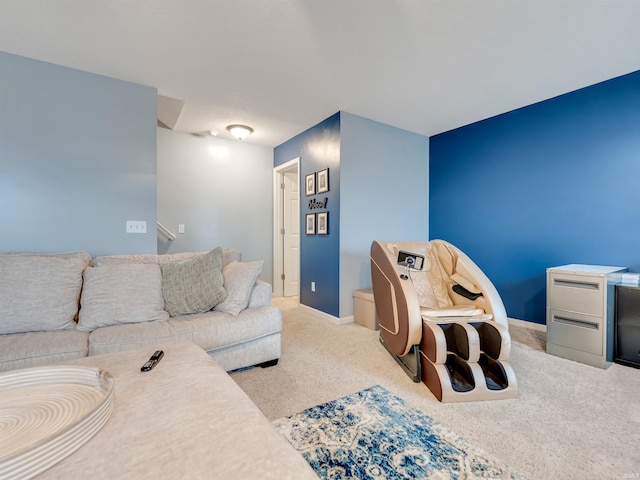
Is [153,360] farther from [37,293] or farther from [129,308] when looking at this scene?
[37,293]

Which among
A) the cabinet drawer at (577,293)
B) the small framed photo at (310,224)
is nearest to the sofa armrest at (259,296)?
the small framed photo at (310,224)

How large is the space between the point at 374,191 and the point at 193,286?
96.8 inches

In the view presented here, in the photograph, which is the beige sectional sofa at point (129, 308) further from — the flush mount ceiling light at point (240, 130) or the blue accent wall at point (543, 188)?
the blue accent wall at point (543, 188)

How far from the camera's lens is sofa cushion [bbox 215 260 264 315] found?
2.12 m

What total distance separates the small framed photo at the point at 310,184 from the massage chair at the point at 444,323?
1.58 m

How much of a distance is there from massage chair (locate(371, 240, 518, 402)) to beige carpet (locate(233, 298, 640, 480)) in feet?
0.32

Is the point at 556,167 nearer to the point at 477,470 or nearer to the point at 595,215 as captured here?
the point at 595,215

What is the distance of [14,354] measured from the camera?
Result: 57.0 inches

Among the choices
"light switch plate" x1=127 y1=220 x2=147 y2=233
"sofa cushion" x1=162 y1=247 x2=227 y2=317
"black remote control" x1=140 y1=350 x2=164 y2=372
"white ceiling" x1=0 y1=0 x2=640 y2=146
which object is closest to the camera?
"black remote control" x1=140 y1=350 x2=164 y2=372

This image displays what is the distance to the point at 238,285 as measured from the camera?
2189 millimetres

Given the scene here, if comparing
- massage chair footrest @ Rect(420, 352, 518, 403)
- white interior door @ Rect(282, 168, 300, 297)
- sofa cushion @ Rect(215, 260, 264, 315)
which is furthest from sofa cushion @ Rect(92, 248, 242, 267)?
white interior door @ Rect(282, 168, 300, 297)

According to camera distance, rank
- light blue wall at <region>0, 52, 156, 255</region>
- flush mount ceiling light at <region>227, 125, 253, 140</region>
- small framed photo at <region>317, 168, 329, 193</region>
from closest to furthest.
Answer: light blue wall at <region>0, 52, 156, 255</region> < small framed photo at <region>317, 168, 329, 193</region> < flush mount ceiling light at <region>227, 125, 253, 140</region>

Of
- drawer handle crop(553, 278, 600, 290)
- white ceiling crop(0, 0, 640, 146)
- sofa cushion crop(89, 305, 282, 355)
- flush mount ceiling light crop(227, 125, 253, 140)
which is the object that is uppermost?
white ceiling crop(0, 0, 640, 146)

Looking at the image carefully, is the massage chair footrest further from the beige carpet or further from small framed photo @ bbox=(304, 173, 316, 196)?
small framed photo @ bbox=(304, 173, 316, 196)
